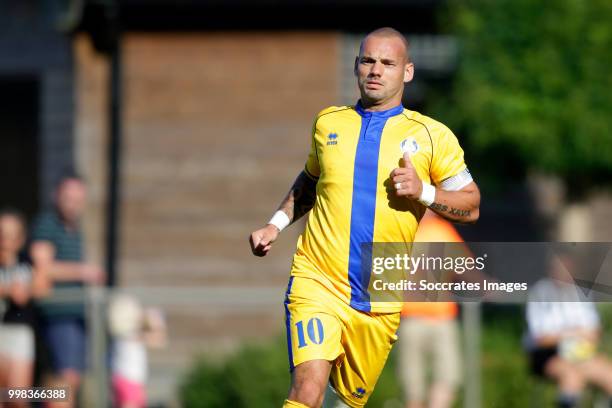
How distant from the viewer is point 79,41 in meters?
15.6

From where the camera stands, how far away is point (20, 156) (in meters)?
18.9

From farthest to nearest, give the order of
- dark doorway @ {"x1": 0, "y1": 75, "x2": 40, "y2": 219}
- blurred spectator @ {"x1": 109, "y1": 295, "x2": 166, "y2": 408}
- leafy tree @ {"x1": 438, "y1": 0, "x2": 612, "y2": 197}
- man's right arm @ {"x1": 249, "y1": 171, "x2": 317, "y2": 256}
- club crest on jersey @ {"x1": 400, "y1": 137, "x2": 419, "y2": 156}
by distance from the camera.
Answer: dark doorway @ {"x1": 0, "y1": 75, "x2": 40, "y2": 219}, leafy tree @ {"x1": 438, "y1": 0, "x2": 612, "y2": 197}, blurred spectator @ {"x1": 109, "y1": 295, "x2": 166, "y2": 408}, man's right arm @ {"x1": 249, "y1": 171, "x2": 317, "y2": 256}, club crest on jersey @ {"x1": 400, "y1": 137, "x2": 419, "y2": 156}

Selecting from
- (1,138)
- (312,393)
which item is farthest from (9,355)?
(1,138)

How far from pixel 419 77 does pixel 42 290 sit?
20.3ft

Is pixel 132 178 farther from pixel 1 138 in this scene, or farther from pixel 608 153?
pixel 608 153

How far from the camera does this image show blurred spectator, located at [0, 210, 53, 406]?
1081 centimetres

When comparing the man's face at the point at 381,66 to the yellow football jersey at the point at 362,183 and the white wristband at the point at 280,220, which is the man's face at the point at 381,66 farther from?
the white wristband at the point at 280,220

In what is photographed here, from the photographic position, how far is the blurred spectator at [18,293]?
426 inches

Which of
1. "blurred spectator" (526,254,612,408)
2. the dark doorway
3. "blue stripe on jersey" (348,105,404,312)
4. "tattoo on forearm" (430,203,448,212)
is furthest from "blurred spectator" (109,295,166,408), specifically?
the dark doorway

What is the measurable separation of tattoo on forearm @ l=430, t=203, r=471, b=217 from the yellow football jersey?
183 millimetres

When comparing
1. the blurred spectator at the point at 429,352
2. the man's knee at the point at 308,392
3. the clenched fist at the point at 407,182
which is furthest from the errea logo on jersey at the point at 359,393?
the blurred spectator at the point at 429,352

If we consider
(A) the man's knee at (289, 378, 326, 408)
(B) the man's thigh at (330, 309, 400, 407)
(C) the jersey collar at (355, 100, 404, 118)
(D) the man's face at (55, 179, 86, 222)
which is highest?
(D) the man's face at (55, 179, 86, 222)

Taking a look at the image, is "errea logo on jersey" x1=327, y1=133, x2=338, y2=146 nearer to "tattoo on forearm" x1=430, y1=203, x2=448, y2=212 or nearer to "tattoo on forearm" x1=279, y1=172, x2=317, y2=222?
"tattoo on forearm" x1=279, y1=172, x2=317, y2=222

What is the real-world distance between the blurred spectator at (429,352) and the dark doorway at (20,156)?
316 inches
